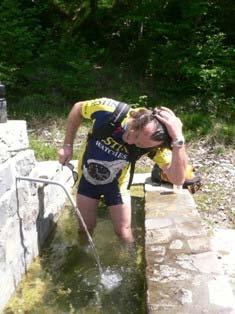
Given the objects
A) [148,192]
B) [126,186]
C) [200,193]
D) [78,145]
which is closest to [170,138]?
[126,186]

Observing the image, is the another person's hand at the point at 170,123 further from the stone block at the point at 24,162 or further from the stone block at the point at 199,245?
the stone block at the point at 24,162

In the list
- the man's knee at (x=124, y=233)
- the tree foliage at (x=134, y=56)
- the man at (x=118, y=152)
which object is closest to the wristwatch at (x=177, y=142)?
the man at (x=118, y=152)

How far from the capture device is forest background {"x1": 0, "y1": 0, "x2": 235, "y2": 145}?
304 inches

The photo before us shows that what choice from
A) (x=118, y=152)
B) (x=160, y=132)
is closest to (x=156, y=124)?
(x=160, y=132)

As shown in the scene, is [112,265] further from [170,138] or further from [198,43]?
[198,43]

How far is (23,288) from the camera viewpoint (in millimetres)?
3531

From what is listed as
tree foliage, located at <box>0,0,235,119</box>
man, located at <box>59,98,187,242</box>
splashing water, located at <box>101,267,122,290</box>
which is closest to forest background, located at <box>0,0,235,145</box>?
tree foliage, located at <box>0,0,235,119</box>

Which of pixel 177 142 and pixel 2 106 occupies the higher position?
pixel 2 106

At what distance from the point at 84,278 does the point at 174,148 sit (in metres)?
1.23

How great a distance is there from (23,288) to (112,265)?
0.74m

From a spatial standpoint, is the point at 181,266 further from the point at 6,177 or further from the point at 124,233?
the point at 6,177

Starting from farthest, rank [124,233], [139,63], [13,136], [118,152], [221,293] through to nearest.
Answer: [139,63] → [124,233] → [118,152] → [13,136] → [221,293]

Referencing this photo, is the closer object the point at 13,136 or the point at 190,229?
the point at 13,136

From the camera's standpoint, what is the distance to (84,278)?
12.2 ft
